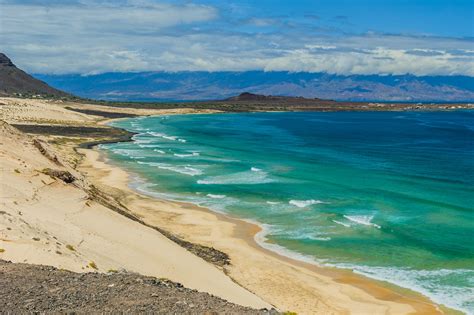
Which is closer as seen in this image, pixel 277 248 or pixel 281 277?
pixel 281 277

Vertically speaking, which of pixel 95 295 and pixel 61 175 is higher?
pixel 95 295

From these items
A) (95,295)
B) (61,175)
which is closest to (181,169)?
(61,175)

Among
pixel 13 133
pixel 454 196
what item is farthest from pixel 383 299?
pixel 13 133

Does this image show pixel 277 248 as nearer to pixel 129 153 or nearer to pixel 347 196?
pixel 347 196

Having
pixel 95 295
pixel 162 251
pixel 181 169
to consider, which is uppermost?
pixel 95 295

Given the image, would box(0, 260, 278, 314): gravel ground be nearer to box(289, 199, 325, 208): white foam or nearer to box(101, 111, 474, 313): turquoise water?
box(101, 111, 474, 313): turquoise water

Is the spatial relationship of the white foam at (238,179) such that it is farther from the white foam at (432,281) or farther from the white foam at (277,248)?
the white foam at (432,281)

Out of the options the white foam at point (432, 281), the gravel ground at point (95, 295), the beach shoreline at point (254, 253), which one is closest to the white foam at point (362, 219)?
the beach shoreline at point (254, 253)
